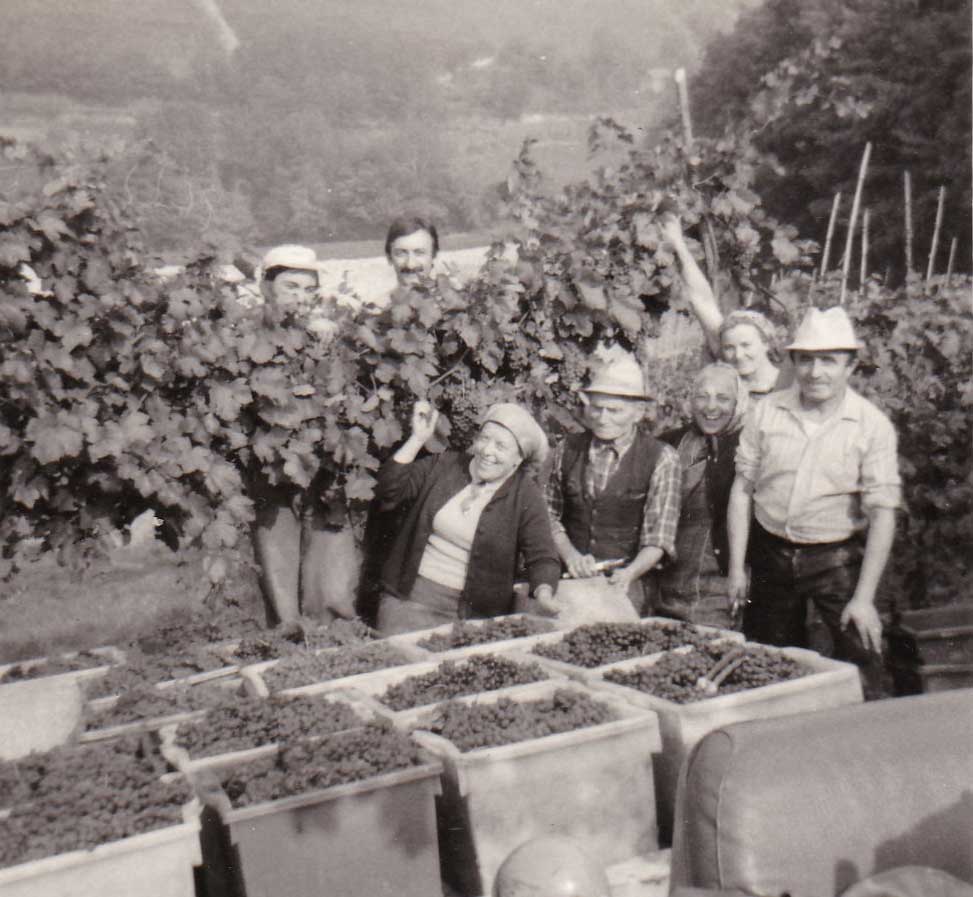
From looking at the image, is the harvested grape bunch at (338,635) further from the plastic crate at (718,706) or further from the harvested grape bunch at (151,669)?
the plastic crate at (718,706)

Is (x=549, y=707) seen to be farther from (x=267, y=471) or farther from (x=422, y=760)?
(x=267, y=471)

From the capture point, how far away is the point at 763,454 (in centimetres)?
400

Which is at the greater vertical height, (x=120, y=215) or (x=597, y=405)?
(x=120, y=215)

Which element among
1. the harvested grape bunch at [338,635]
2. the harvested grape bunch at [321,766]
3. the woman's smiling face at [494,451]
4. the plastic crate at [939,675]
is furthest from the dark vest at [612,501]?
the harvested grape bunch at [321,766]

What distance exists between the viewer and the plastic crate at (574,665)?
326 centimetres

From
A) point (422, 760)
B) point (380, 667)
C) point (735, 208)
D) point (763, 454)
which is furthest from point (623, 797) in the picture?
point (735, 208)

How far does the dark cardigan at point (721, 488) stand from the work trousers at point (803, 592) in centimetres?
19

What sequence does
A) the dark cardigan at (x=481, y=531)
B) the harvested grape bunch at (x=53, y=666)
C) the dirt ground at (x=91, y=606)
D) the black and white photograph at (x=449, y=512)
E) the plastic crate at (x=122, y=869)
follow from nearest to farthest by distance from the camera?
the plastic crate at (x=122, y=869)
the black and white photograph at (x=449, y=512)
the harvested grape bunch at (x=53, y=666)
the dark cardigan at (x=481, y=531)
the dirt ground at (x=91, y=606)

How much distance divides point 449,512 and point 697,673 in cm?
129

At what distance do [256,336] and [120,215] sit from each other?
0.57 m

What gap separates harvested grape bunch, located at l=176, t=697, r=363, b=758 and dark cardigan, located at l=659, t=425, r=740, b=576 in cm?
192

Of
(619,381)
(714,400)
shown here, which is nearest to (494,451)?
(619,381)

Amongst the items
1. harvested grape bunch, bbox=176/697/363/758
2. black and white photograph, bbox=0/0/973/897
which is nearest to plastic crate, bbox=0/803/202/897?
black and white photograph, bbox=0/0/973/897

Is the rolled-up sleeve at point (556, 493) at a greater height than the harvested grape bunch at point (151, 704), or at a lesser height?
greater
